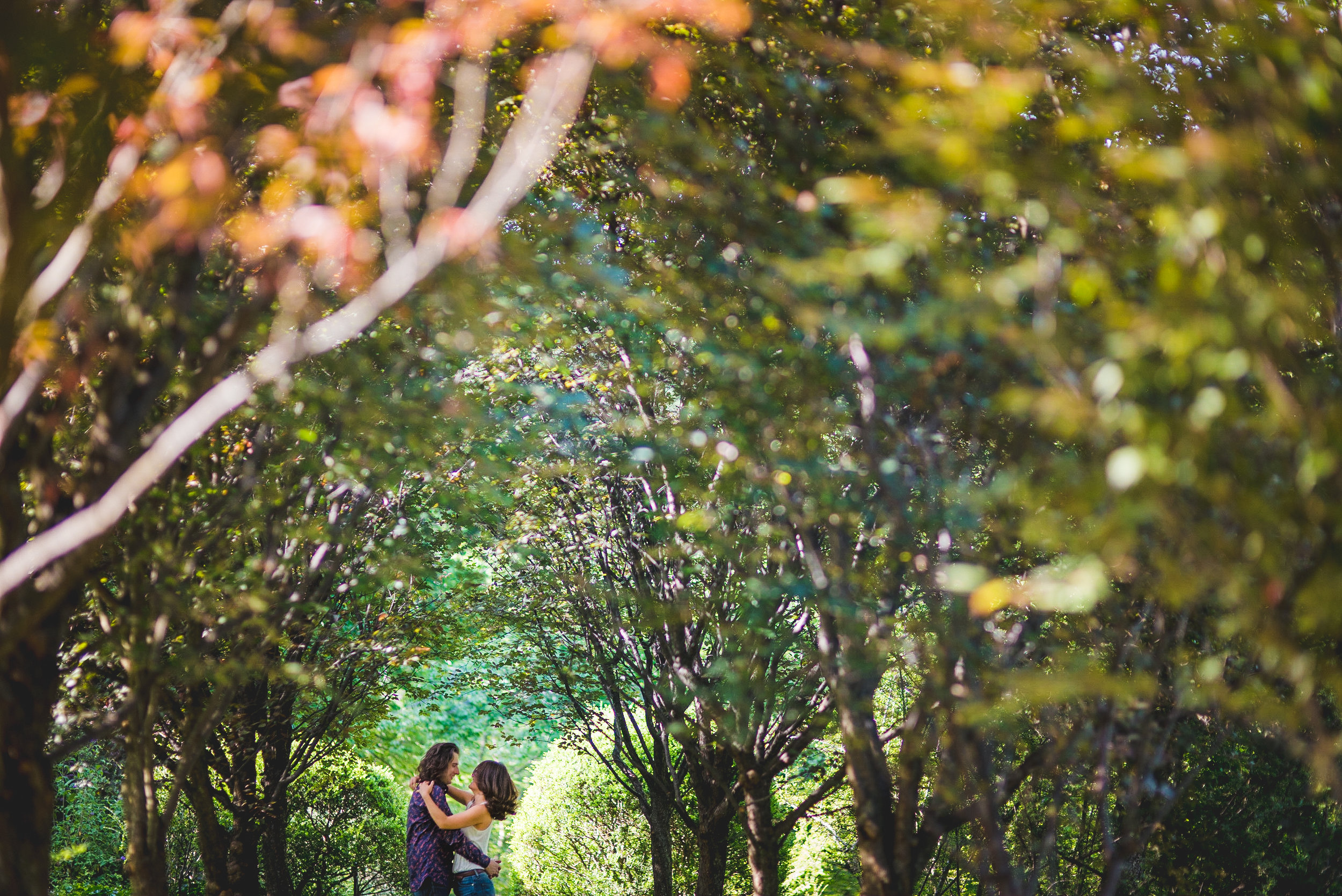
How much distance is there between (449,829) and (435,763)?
0.56 metres

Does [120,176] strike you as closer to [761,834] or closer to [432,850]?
[432,850]

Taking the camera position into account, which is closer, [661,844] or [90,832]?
[661,844]

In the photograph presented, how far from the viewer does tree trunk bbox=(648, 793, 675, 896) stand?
1029 cm

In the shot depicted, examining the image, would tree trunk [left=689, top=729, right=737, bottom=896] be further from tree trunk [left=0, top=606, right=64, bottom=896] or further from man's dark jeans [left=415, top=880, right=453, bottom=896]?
tree trunk [left=0, top=606, right=64, bottom=896]

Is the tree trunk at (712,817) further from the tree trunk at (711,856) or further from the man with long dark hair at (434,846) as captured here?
the man with long dark hair at (434,846)

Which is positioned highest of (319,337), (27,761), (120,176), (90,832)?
(120,176)

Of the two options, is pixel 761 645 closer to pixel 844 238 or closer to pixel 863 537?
pixel 863 537

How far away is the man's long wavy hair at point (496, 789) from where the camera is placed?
8148mm

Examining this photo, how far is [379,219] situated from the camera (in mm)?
4867

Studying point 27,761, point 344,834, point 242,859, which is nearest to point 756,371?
point 27,761

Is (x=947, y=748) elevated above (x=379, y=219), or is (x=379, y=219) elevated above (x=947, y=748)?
(x=379, y=219)

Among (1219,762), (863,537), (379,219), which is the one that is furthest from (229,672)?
(1219,762)

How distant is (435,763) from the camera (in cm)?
815

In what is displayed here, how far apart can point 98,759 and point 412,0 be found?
999 centimetres
